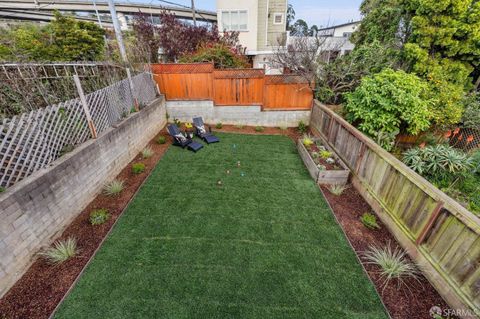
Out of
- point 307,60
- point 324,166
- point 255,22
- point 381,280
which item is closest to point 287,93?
point 307,60

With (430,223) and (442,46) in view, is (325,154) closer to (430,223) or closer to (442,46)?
(430,223)

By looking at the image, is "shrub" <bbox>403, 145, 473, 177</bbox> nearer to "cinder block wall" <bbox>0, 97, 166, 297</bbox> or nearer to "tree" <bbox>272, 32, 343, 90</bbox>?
"tree" <bbox>272, 32, 343, 90</bbox>

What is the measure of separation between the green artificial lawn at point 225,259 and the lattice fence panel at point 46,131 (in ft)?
5.79

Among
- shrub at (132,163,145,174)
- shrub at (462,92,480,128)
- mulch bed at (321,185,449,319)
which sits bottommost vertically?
mulch bed at (321,185,449,319)

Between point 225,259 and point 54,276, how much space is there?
2617 mm

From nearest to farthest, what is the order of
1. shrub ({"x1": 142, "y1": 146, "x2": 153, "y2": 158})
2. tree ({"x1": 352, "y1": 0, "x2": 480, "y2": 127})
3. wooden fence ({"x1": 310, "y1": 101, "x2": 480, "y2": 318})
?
wooden fence ({"x1": 310, "y1": 101, "x2": 480, "y2": 318}) → tree ({"x1": 352, "y1": 0, "x2": 480, "y2": 127}) → shrub ({"x1": 142, "y1": 146, "x2": 153, "y2": 158})

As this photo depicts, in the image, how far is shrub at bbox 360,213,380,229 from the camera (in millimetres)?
4105

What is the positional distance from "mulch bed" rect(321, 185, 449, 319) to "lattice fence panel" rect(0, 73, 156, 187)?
5894 millimetres

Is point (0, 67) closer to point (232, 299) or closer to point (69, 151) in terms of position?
point (69, 151)

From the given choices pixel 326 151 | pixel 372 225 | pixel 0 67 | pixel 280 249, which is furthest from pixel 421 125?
pixel 0 67

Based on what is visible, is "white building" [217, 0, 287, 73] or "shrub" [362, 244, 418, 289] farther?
"white building" [217, 0, 287, 73]

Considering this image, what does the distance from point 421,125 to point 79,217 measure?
8.61 m

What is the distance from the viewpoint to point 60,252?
130 inches

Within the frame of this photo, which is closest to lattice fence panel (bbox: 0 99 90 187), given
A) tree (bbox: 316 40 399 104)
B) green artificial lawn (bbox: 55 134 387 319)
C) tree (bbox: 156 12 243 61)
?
green artificial lawn (bbox: 55 134 387 319)
